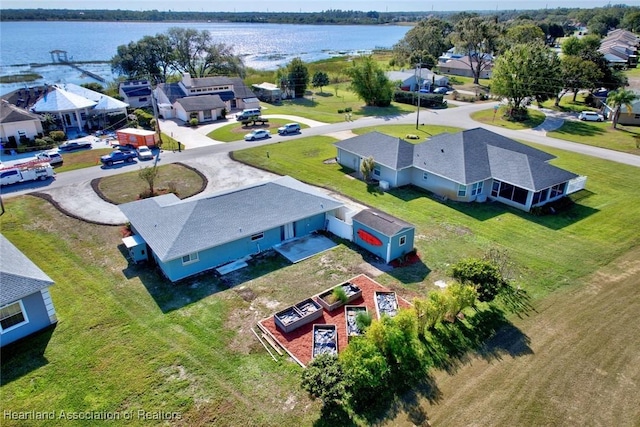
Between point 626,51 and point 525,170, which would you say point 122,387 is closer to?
point 525,170

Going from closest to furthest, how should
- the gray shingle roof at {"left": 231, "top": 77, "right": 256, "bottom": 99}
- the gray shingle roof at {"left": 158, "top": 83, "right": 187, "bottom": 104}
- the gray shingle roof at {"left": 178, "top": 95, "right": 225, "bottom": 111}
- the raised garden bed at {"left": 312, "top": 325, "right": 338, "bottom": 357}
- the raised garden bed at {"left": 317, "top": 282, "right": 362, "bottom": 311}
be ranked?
1. the raised garden bed at {"left": 312, "top": 325, "right": 338, "bottom": 357}
2. the raised garden bed at {"left": 317, "top": 282, "right": 362, "bottom": 311}
3. the gray shingle roof at {"left": 178, "top": 95, "right": 225, "bottom": 111}
4. the gray shingle roof at {"left": 158, "top": 83, "right": 187, "bottom": 104}
5. the gray shingle roof at {"left": 231, "top": 77, "right": 256, "bottom": 99}

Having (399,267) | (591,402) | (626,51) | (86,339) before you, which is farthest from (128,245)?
(626,51)

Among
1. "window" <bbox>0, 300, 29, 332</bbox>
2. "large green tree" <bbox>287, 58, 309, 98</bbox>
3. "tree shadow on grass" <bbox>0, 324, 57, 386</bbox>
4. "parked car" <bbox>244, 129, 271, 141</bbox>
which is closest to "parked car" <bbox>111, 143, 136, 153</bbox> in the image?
"parked car" <bbox>244, 129, 271, 141</bbox>

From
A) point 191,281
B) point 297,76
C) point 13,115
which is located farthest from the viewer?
point 297,76

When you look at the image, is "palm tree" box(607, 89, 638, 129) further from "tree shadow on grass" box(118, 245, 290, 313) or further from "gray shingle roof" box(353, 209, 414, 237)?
"tree shadow on grass" box(118, 245, 290, 313)

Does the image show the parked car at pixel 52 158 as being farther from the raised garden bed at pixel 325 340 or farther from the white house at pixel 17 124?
the raised garden bed at pixel 325 340

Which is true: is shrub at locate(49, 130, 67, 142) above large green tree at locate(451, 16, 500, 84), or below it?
below

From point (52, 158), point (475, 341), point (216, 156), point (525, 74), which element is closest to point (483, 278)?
point (475, 341)

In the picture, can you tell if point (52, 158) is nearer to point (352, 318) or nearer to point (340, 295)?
point (340, 295)
